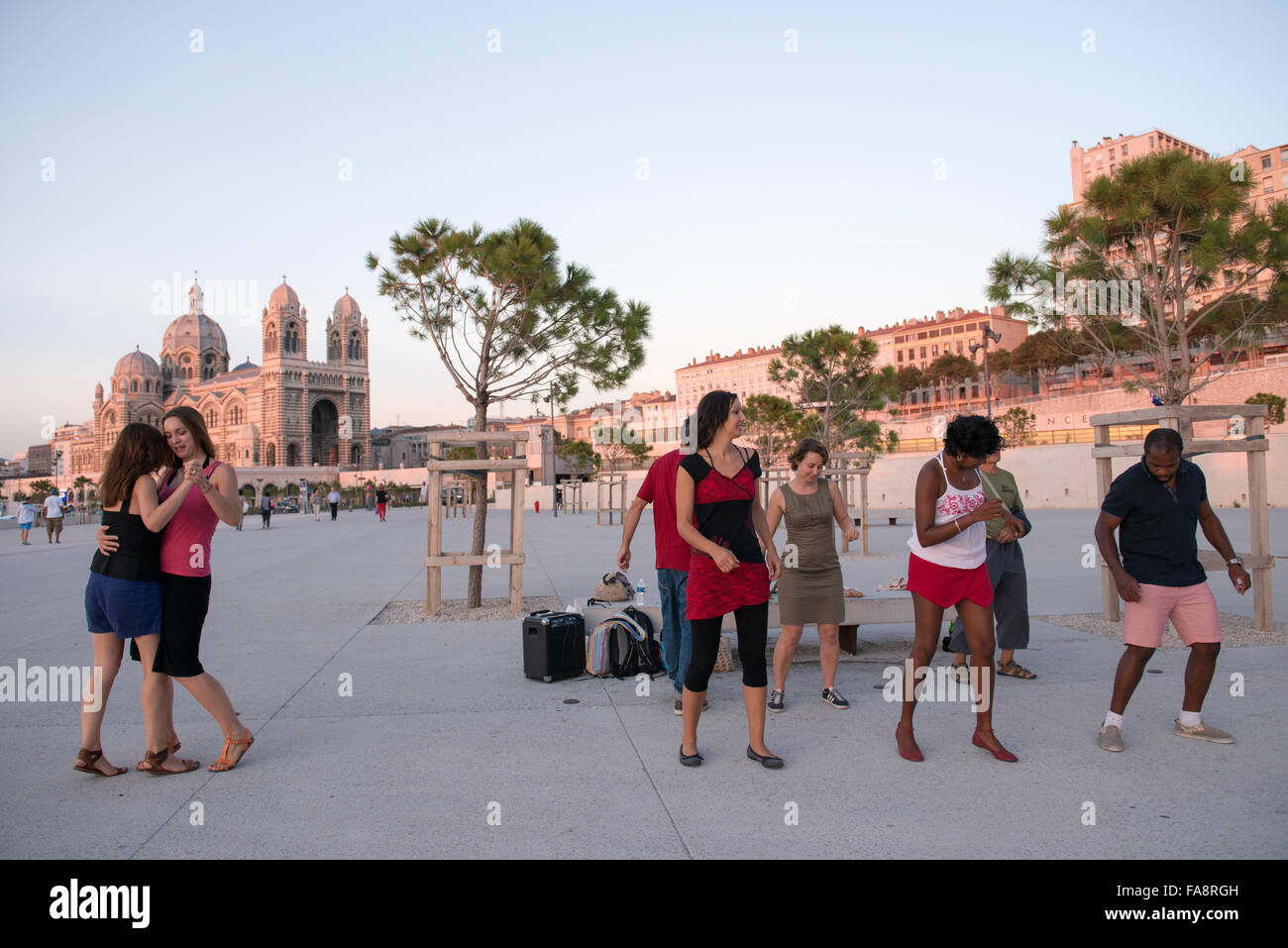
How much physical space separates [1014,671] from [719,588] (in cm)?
320

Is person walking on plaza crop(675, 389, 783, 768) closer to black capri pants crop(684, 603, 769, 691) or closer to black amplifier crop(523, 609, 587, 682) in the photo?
black capri pants crop(684, 603, 769, 691)

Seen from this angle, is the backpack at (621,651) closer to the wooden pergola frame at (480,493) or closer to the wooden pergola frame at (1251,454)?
the wooden pergola frame at (480,493)

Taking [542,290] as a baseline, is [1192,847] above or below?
below

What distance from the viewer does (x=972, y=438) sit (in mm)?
4117

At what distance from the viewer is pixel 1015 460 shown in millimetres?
38094

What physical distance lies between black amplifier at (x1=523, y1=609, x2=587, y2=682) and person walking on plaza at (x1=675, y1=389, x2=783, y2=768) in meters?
2.05

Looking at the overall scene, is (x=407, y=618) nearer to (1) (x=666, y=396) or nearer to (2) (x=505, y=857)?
(2) (x=505, y=857)

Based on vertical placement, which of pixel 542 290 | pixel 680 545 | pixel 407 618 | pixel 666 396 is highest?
pixel 666 396

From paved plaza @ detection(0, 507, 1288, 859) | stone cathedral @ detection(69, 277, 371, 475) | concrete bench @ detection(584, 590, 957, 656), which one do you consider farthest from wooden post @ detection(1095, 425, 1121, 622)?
stone cathedral @ detection(69, 277, 371, 475)

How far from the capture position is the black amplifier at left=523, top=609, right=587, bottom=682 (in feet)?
19.6

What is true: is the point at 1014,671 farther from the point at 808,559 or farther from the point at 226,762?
the point at 226,762

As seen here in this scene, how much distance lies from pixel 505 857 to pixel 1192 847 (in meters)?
2.58
